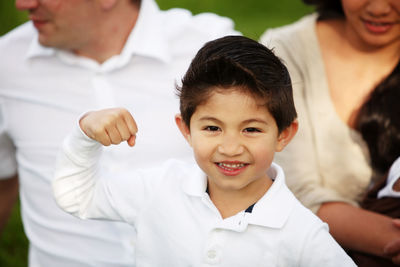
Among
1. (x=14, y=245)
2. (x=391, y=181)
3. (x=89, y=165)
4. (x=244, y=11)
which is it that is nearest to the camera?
(x=89, y=165)

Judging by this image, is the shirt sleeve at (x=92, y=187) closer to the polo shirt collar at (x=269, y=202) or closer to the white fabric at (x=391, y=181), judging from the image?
the polo shirt collar at (x=269, y=202)

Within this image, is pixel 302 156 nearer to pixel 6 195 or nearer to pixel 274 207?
pixel 274 207

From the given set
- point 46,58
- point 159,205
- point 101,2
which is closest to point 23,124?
point 46,58

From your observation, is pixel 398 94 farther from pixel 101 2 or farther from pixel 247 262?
pixel 101 2

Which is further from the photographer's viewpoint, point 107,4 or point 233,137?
point 107,4

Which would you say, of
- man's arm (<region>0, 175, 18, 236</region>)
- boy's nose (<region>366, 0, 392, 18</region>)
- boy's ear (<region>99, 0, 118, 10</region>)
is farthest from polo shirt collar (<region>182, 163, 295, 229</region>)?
man's arm (<region>0, 175, 18, 236</region>)

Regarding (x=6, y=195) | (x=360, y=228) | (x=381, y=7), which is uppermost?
(x=381, y=7)

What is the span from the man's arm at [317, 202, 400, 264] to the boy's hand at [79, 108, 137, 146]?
85 centimetres

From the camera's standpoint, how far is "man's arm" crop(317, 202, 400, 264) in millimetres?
1910

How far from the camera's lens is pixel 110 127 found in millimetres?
1574

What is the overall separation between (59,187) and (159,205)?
298mm

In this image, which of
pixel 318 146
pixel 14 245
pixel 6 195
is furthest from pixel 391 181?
pixel 14 245

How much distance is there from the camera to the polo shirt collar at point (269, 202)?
1.53 metres

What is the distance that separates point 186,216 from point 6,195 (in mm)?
1381
